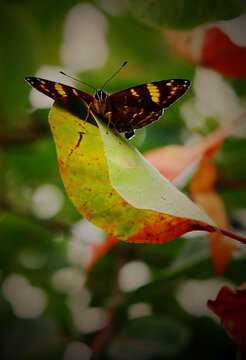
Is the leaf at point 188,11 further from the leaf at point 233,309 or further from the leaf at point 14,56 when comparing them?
the leaf at point 233,309

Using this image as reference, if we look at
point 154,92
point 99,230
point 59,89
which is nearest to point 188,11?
point 154,92

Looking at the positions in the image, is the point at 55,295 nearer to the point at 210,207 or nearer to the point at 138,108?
the point at 210,207

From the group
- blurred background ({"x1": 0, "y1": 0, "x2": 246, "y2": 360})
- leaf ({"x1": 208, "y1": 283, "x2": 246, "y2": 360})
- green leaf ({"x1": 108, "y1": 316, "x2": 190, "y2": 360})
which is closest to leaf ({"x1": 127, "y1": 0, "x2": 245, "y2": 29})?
blurred background ({"x1": 0, "y1": 0, "x2": 246, "y2": 360})

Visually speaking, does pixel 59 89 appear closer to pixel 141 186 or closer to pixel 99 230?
pixel 141 186

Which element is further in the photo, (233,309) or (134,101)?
(134,101)

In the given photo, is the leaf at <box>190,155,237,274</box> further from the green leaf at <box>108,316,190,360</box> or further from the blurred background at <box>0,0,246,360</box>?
the green leaf at <box>108,316,190,360</box>

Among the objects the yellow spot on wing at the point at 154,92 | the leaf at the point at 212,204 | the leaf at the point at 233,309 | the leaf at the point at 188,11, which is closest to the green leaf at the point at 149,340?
the leaf at the point at 212,204
